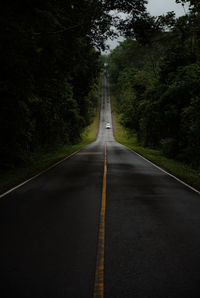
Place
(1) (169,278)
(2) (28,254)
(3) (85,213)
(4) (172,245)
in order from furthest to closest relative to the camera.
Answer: (3) (85,213) < (4) (172,245) < (2) (28,254) < (1) (169,278)

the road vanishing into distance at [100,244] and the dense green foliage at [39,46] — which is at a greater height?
the dense green foliage at [39,46]

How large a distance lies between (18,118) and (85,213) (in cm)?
1054

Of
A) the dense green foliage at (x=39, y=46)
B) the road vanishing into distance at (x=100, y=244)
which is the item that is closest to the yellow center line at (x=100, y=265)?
the road vanishing into distance at (x=100, y=244)

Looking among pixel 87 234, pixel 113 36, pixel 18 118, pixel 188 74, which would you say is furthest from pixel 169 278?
pixel 188 74

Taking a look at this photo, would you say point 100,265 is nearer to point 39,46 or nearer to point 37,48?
point 37,48

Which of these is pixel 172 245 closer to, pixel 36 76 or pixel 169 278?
pixel 169 278

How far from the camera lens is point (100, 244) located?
5.22m

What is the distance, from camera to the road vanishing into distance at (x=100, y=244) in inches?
146

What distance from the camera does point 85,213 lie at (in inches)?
287

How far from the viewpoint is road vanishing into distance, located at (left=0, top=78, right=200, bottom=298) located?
3.71 metres

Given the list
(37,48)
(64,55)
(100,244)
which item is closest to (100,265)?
(100,244)

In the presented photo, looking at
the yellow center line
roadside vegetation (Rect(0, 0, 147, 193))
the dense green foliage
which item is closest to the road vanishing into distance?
the yellow center line

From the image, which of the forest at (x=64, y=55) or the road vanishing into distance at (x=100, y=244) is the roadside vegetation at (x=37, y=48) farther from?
the road vanishing into distance at (x=100, y=244)

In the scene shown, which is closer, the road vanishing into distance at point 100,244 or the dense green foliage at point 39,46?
the road vanishing into distance at point 100,244
